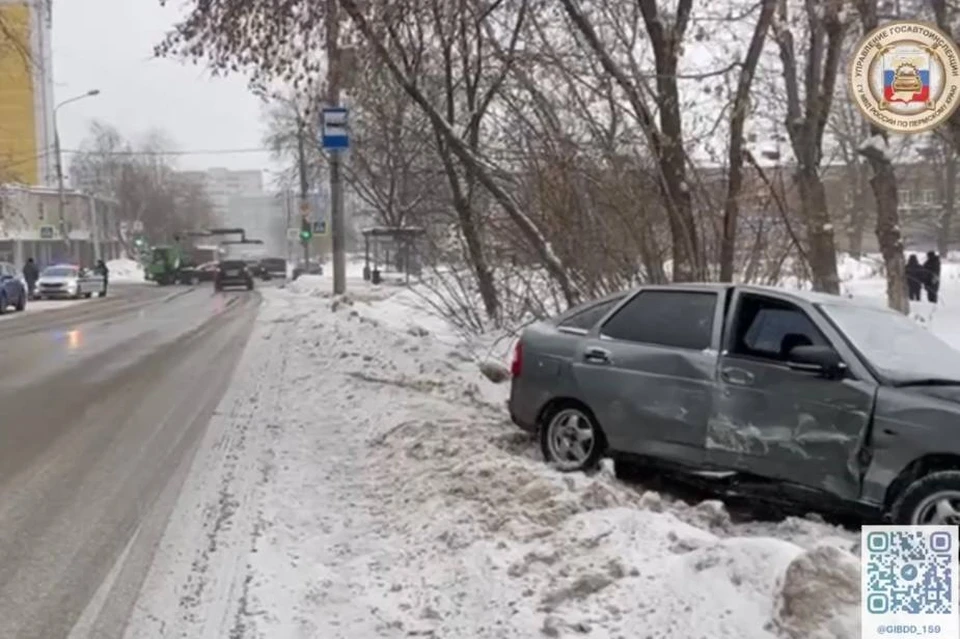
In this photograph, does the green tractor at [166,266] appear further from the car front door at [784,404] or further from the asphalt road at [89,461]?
the car front door at [784,404]

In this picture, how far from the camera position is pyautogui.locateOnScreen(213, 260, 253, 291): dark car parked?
1930 inches

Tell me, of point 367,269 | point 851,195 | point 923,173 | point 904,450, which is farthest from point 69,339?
point 923,173

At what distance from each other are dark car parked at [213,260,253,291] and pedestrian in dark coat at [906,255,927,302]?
32620mm

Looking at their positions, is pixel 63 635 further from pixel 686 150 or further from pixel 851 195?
pixel 851 195

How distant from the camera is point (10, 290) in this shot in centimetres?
3244

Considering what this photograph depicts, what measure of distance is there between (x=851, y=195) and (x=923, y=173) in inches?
993

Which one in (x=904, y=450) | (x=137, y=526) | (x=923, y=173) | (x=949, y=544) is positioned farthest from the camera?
(x=923, y=173)

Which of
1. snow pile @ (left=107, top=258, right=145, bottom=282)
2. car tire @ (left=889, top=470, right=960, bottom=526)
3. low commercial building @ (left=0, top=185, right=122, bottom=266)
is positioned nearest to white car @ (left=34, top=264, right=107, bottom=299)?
low commercial building @ (left=0, top=185, right=122, bottom=266)

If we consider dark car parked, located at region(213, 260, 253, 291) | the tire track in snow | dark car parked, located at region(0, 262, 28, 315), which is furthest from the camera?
dark car parked, located at region(213, 260, 253, 291)

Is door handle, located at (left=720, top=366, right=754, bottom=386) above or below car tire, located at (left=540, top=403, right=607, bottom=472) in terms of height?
above

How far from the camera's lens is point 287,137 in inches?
1732

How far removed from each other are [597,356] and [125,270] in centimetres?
8444

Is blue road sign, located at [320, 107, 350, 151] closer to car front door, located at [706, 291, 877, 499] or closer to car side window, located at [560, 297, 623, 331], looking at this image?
car side window, located at [560, 297, 623, 331]

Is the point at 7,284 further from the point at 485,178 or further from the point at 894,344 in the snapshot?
the point at 894,344
